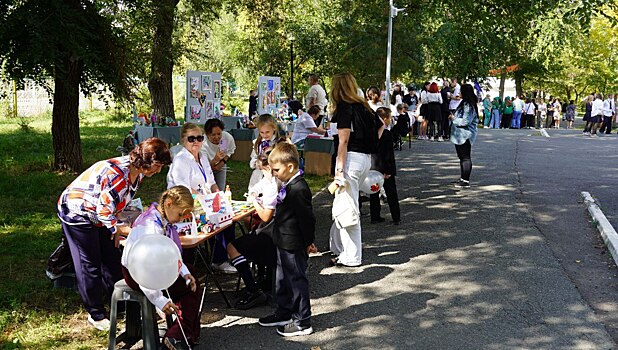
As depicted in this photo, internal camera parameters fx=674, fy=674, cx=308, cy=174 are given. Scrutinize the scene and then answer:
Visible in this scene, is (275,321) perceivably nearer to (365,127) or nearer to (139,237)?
(139,237)

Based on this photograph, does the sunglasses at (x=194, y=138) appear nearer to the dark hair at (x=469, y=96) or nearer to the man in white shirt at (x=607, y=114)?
the dark hair at (x=469, y=96)

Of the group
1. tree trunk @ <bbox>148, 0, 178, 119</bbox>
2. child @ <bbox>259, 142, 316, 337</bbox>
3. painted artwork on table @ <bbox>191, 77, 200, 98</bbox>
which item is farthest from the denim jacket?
child @ <bbox>259, 142, 316, 337</bbox>

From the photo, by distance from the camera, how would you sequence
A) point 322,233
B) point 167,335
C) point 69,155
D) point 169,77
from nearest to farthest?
1. point 167,335
2. point 322,233
3. point 69,155
4. point 169,77

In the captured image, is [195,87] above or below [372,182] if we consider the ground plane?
above

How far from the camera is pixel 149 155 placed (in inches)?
198

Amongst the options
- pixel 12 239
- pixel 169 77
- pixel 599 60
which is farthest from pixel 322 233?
pixel 599 60

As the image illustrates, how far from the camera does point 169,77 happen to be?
1870cm

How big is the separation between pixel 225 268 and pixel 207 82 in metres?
7.82

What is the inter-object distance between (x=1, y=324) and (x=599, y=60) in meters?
46.7

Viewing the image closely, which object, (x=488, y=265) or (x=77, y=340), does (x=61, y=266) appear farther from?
(x=488, y=265)

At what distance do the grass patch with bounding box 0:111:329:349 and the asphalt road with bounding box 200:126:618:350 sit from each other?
3.93 ft

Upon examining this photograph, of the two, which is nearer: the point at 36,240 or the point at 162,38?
the point at 36,240

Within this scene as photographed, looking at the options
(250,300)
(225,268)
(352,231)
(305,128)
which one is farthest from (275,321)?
(305,128)

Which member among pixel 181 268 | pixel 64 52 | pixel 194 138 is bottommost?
pixel 181 268
